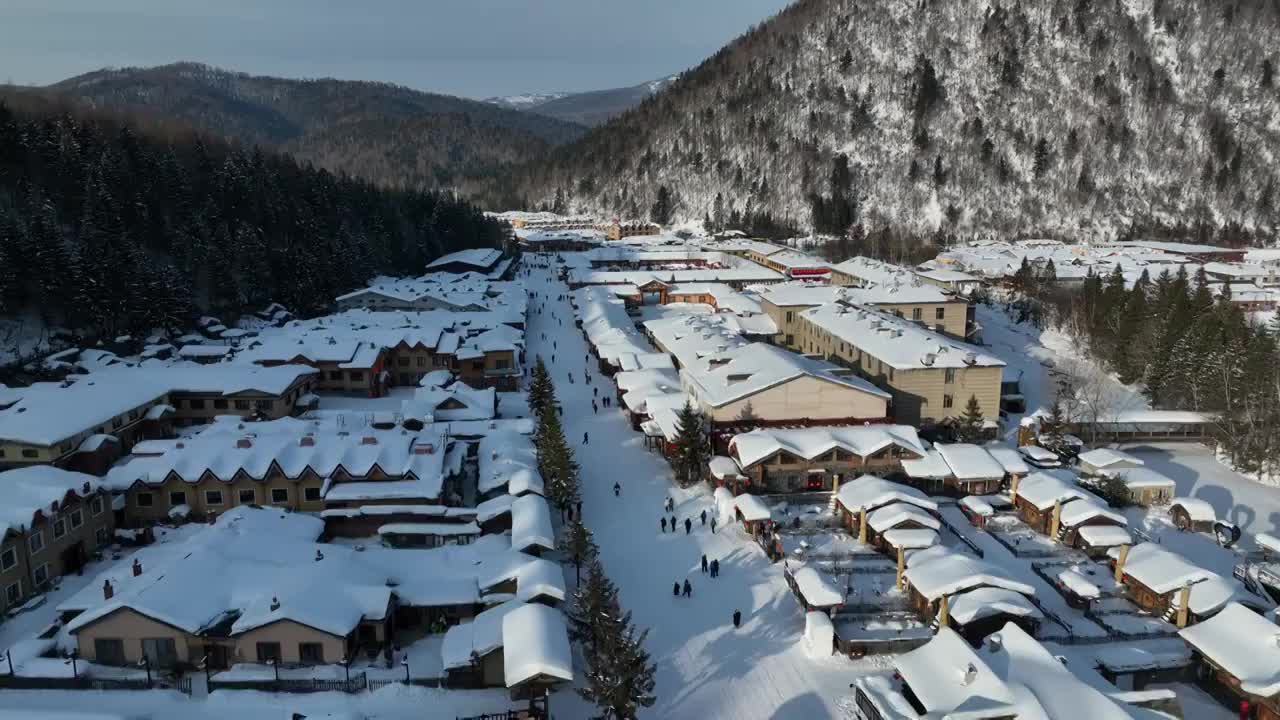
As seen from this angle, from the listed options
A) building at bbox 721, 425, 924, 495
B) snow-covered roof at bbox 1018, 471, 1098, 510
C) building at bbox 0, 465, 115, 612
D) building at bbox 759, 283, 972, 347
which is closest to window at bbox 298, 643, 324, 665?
building at bbox 0, 465, 115, 612

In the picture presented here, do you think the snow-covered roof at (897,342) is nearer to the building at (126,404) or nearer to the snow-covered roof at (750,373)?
the snow-covered roof at (750,373)

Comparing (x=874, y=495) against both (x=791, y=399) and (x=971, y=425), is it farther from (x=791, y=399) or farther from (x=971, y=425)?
(x=971, y=425)

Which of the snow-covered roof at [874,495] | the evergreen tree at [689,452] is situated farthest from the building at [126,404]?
the snow-covered roof at [874,495]

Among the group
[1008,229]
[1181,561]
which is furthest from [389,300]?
[1008,229]

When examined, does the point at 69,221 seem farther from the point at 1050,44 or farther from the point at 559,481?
the point at 1050,44

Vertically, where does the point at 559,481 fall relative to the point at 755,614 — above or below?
→ above

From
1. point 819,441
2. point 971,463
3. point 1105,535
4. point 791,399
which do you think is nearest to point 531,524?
point 819,441

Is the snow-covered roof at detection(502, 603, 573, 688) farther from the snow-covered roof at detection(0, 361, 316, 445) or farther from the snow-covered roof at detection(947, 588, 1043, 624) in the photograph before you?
the snow-covered roof at detection(0, 361, 316, 445)
